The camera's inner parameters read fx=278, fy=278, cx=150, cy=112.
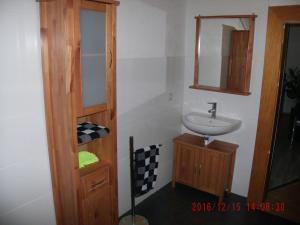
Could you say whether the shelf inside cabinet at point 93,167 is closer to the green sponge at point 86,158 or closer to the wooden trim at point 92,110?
the green sponge at point 86,158

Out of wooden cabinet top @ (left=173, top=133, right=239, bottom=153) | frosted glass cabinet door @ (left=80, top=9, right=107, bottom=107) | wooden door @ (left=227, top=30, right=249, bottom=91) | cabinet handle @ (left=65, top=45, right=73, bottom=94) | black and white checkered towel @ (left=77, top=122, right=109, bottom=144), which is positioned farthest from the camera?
wooden cabinet top @ (left=173, top=133, right=239, bottom=153)

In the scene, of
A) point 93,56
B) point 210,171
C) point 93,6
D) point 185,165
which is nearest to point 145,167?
point 185,165

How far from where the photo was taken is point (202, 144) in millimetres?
3023

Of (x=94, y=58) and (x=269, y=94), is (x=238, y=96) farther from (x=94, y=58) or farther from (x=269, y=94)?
(x=94, y=58)

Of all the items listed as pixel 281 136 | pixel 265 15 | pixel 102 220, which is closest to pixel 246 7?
pixel 265 15

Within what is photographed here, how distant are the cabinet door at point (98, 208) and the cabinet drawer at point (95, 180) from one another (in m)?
0.04

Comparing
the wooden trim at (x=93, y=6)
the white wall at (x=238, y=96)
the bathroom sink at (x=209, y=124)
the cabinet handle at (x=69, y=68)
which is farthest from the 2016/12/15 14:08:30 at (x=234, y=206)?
the wooden trim at (x=93, y=6)

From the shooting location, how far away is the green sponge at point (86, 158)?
1.99 metres

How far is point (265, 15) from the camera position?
2619 mm

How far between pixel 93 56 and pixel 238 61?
172 cm

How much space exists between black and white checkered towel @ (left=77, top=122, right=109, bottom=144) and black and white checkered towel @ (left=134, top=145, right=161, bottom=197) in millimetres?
662

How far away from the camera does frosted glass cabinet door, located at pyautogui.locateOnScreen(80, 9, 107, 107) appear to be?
168 cm

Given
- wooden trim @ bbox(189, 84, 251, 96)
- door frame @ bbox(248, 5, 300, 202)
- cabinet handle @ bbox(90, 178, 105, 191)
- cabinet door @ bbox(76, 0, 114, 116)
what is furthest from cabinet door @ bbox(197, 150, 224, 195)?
cabinet door @ bbox(76, 0, 114, 116)

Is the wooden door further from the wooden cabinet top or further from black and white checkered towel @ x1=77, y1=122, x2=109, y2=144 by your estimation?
black and white checkered towel @ x1=77, y1=122, x2=109, y2=144
